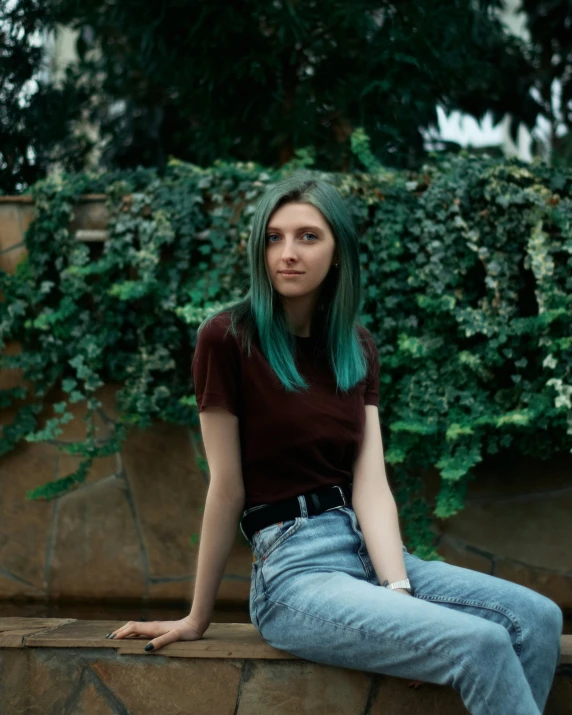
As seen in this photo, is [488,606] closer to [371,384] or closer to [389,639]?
[389,639]

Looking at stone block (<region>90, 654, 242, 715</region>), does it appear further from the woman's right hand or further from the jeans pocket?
the jeans pocket

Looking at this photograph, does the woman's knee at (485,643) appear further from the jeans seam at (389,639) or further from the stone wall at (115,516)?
the stone wall at (115,516)

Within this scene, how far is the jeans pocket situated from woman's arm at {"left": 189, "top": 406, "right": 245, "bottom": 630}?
68mm

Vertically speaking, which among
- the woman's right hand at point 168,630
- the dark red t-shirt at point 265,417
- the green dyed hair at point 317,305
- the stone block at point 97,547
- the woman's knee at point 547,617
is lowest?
the stone block at point 97,547

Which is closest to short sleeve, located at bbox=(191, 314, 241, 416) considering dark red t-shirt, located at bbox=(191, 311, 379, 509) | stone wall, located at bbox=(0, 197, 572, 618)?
dark red t-shirt, located at bbox=(191, 311, 379, 509)

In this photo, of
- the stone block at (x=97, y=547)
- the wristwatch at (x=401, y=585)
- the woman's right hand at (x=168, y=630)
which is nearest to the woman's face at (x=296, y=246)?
the wristwatch at (x=401, y=585)

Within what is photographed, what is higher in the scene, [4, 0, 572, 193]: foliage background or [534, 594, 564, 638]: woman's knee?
[4, 0, 572, 193]: foliage background

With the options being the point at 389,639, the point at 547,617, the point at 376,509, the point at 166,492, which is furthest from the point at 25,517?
the point at 547,617

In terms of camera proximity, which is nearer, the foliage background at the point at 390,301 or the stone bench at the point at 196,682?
the stone bench at the point at 196,682

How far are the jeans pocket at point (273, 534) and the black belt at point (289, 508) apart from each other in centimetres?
1

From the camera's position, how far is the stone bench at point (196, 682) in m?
1.88

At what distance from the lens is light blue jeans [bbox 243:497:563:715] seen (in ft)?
5.19

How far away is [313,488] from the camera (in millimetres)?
1941

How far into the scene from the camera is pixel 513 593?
1.82 meters
